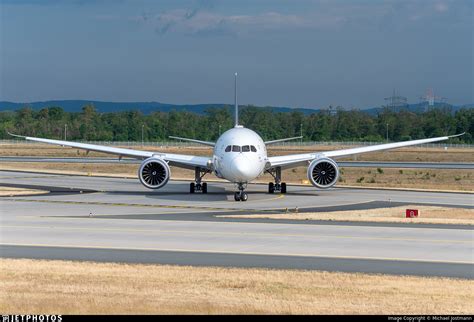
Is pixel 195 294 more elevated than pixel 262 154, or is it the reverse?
pixel 262 154

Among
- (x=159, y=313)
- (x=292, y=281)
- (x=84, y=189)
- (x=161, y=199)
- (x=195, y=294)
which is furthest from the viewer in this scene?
(x=84, y=189)

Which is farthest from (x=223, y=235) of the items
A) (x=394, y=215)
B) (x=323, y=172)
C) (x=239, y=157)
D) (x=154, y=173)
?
(x=323, y=172)

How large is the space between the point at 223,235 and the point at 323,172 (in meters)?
20.7

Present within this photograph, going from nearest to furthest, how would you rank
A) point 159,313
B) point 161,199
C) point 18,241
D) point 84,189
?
point 159,313 → point 18,241 → point 161,199 → point 84,189

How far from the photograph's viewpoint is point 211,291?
20219 mm

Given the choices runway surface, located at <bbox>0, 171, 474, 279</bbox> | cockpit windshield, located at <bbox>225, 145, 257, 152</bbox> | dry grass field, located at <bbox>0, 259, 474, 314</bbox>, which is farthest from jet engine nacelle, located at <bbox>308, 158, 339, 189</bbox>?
dry grass field, located at <bbox>0, 259, 474, 314</bbox>

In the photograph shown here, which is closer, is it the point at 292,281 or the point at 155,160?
the point at 292,281

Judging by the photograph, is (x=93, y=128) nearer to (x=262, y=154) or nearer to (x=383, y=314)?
(x=262, y=154)

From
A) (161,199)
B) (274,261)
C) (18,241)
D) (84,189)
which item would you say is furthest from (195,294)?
(84,189)

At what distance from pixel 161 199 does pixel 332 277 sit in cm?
2716

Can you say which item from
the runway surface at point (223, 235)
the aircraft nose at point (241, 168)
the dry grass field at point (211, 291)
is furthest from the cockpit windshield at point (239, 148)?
the dry grass field at point (211, 291)

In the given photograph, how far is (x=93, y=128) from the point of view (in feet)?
648

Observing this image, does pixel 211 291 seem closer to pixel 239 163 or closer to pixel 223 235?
pixel 223 235

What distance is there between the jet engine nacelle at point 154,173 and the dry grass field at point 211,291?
2633cm
